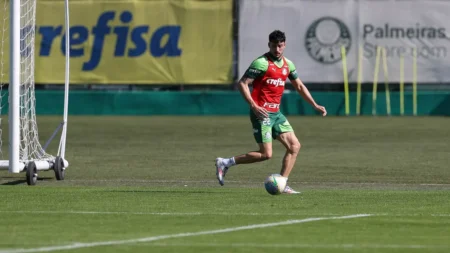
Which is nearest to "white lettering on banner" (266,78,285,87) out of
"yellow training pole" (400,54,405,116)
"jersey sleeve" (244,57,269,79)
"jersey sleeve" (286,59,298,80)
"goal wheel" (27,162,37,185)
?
"jersey sleeve" (244,57,269,79)

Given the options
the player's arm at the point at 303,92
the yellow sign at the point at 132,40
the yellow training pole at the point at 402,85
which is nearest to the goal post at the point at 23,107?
the player's arm at the point at 303,92

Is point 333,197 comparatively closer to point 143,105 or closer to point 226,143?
point 226,143

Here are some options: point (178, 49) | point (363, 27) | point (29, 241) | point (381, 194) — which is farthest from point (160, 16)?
point (29, 241)

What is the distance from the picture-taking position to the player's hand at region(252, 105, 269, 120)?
1541cm

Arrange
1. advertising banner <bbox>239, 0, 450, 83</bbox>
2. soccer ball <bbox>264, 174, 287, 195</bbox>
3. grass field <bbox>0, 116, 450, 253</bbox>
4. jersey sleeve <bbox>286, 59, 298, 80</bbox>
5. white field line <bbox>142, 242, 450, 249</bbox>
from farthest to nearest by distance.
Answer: advertising banner <bbox>239, 0, 450, 83</bbox> → jersey sleeve <bbox>286, 59, 298, 80</bbox> → soccer ball <bbox>264, 174, 287, 195</bbox> → grass field <bbox>0, 116, 450, 253</bbox> → white field line <bbox>142, 242, 450, 249</bbox>

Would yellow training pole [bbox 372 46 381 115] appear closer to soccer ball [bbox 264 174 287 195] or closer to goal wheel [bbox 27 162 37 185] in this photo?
goal wheel [bbox 27 162 37 185]

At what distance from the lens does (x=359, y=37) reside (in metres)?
37.6

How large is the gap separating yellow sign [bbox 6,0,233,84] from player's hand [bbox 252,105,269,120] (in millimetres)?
22653

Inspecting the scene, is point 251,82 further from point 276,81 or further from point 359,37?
point 359,37

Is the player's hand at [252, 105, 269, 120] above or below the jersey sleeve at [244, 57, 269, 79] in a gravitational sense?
below

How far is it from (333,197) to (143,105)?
24.3 m

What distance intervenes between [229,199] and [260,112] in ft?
4.71

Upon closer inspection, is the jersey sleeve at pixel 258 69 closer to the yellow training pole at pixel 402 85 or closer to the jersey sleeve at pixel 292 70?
the jersey sleeve at pixel 292 70

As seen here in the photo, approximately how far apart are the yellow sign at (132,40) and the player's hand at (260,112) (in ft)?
74.3
